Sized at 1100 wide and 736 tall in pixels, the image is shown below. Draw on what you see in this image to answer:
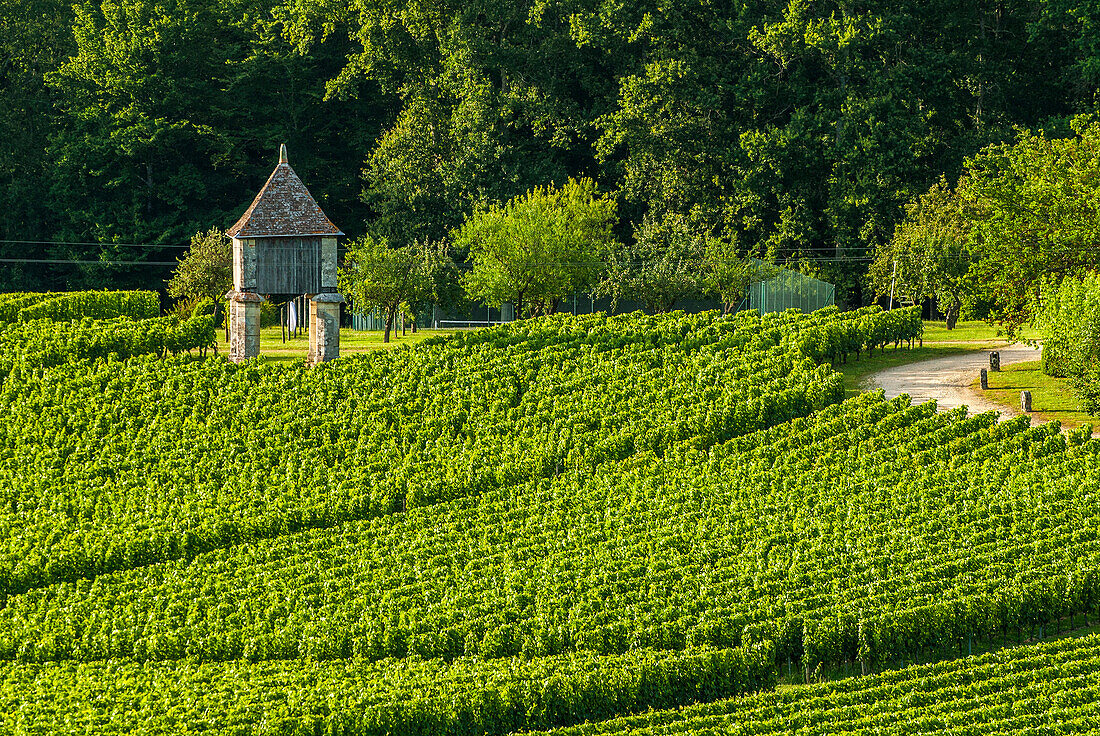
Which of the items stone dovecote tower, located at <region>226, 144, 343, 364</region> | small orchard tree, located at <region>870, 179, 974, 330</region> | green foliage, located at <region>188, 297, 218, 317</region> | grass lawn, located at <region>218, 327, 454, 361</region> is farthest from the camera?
small orchard tree, located at <region>870, 179, 974, 330</region>

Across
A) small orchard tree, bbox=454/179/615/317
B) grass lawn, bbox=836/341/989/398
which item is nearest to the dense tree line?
small orchard tree, bbox=454/179/615/317

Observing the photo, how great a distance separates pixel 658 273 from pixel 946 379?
19.4m

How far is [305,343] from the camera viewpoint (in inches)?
2127

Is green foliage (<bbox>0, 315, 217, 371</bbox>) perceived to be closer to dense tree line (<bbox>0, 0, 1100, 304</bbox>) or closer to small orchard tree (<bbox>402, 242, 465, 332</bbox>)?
small orchard tree (<bbox>402, 242, 465, 332</bbox>)

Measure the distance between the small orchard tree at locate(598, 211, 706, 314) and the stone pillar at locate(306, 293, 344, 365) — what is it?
738 inches

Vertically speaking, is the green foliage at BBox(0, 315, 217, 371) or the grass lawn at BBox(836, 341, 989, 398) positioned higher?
the green foliage at BBox(0, 315, 217, 371)

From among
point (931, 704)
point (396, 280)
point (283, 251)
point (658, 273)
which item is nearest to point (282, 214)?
point (283, 251)

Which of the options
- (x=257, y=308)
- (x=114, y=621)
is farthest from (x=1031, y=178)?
(x=114, y=621)

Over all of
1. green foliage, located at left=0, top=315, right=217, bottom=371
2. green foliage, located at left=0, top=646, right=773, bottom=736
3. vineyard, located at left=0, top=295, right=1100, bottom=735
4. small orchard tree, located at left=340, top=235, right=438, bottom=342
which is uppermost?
small orchard tree, located at left=340, top=235, right=438, bottom=342

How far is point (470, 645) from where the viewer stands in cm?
2498

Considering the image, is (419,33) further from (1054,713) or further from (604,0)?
(1054,713)

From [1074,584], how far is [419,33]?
179 ft

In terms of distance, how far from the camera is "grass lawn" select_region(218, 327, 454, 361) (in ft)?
159

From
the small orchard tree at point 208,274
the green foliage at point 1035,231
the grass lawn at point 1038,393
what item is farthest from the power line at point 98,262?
the grass lawn at point 1038,393
